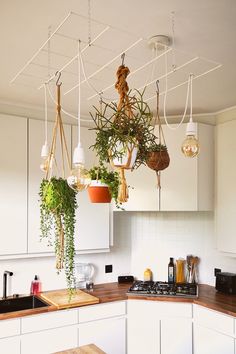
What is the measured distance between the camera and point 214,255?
10.2 ft

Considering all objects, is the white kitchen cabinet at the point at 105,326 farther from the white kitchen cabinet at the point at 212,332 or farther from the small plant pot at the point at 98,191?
the small plant pot at the point at 98,191

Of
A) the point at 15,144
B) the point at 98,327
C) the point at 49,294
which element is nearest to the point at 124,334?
the point at 98,327

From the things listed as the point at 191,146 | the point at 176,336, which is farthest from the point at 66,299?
the point at 191,146

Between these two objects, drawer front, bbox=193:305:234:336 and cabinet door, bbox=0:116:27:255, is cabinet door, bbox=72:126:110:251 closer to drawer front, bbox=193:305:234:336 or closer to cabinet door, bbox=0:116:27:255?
cabinet door, bbox=0:116:27:255

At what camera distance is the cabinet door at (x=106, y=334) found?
2633 millimetres

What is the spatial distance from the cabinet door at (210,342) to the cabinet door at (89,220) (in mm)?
1127

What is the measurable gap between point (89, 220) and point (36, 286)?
29.9 inches

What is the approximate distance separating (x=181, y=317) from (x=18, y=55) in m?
2.35

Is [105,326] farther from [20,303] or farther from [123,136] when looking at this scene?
[123,136]

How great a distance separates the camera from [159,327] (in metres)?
2.77

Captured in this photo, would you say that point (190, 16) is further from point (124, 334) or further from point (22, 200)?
point (124, 334)

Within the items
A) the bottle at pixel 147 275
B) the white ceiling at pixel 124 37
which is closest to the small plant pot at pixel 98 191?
the white ceiling at pixel 124 37

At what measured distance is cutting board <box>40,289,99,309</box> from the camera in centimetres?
258

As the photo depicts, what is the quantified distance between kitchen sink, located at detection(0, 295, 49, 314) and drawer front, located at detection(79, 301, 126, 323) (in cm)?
32
